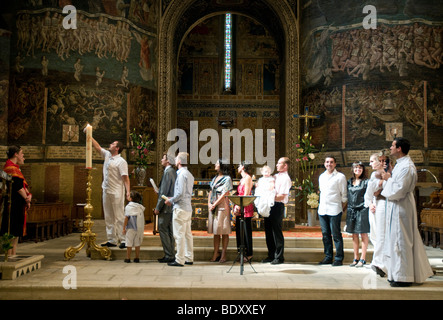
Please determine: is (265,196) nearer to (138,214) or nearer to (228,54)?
(138,214)

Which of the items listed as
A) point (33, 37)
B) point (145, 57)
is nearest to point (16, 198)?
point (33, 37)

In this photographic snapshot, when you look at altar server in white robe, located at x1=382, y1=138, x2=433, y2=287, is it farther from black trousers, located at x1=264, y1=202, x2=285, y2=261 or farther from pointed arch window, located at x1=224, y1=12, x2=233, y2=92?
pointed arch window, located at x1=224, y1=12, x2=233, y2=92

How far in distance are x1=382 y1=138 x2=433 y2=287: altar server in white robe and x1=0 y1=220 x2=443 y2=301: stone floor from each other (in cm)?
17

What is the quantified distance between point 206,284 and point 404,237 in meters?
2.47

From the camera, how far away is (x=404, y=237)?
5246mm

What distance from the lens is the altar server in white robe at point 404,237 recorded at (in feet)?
17.1

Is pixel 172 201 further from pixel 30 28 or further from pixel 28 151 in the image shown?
pixel 30 28

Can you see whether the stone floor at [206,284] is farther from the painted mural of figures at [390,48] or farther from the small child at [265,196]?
the painted mural of figures at [390,48]

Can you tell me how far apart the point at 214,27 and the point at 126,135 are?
10.3 metres

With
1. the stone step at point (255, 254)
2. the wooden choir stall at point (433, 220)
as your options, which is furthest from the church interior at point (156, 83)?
the stone step at point (255, 254)

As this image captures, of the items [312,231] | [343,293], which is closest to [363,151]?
[312,231]

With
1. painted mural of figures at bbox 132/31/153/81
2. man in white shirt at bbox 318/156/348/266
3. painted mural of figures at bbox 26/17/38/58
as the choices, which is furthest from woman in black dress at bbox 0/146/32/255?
painted mural of figures at bbox 132/31/153/81

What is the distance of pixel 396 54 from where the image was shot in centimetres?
1416

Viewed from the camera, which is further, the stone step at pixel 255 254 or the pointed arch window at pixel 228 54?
the pointed arch window at pixel 228 54
